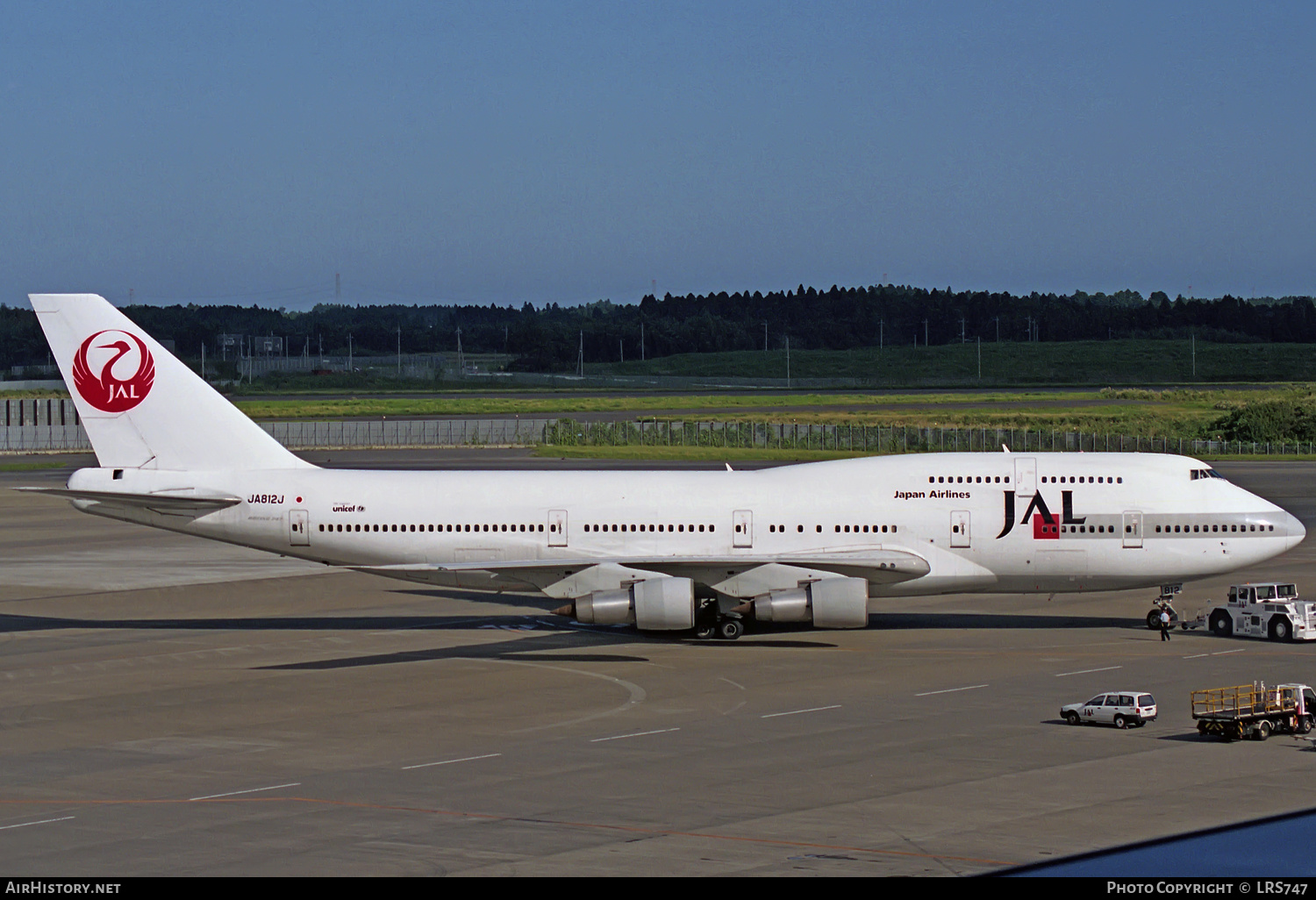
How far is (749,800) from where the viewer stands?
24.3m

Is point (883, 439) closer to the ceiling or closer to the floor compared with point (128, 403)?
closer to the floor

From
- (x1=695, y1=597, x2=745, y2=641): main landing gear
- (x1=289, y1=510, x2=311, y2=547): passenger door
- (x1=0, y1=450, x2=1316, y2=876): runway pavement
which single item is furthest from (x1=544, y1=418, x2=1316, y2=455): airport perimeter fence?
(x1=289, y1=510, x2=311, y2=547): passenger door

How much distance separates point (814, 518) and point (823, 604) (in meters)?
3.33

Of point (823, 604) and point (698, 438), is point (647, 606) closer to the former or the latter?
point (823, 604)

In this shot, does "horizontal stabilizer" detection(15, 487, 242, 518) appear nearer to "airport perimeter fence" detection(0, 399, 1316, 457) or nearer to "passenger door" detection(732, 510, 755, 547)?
"passenger door" detection(732, 510, 755, 547)

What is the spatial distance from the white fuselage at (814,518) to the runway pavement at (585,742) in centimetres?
220

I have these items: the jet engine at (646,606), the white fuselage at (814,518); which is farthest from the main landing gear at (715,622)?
the jet engine at (646,606)

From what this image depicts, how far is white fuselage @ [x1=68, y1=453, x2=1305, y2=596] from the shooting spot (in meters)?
41.7

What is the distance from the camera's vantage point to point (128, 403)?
140ft

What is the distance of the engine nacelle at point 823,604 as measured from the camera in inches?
1539

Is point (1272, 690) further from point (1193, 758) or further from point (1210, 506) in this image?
point (1210, 506)

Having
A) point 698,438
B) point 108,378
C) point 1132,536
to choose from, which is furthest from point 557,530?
point 698,438

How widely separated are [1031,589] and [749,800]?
2035 cm
